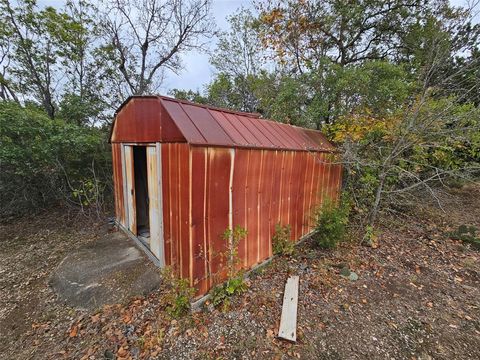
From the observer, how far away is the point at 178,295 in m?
2.96

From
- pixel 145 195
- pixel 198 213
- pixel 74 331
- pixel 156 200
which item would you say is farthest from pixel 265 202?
pixel 145 195

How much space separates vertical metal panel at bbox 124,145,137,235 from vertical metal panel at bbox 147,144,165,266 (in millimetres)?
1158

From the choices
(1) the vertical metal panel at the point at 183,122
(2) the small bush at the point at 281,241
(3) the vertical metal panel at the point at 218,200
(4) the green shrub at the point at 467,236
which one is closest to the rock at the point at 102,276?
(3) the vertical metal panel at the point at 218,200

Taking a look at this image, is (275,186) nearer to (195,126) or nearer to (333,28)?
(195,126)

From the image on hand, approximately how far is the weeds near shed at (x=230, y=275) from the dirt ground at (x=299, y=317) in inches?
5.5

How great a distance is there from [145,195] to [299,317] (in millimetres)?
4819

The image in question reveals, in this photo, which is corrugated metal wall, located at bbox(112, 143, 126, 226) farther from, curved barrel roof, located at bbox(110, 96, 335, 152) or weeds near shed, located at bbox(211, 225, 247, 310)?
weeds near shed, located at bbox(211, 225, 247, 310)

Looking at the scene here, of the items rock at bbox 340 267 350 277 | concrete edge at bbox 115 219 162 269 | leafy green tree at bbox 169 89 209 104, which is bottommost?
rock at bbox 340 267 350 277

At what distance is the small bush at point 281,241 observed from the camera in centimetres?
445

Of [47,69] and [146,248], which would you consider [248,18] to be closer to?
[47,69]

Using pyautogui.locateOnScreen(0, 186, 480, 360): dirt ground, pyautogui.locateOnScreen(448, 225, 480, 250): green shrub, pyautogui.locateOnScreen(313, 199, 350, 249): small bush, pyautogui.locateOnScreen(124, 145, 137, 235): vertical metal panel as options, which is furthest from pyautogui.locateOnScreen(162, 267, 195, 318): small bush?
pyautogui.locateOnScreen(448, 225, 480, 250): green shrub

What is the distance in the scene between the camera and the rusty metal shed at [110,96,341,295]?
2973 mm

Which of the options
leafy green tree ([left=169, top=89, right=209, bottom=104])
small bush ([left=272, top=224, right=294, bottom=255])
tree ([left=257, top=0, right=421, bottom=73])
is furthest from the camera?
leafy green tree ([left=169, top=89, right=209, bottom=104])

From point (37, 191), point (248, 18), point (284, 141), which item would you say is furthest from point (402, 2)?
point (37, 191)
